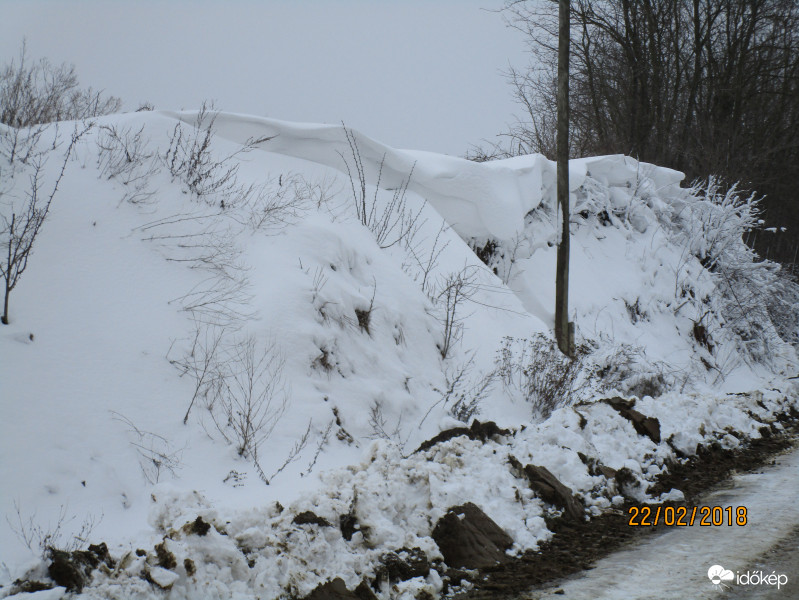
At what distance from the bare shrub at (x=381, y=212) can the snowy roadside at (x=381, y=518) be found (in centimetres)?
409

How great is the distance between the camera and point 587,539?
4074 mm

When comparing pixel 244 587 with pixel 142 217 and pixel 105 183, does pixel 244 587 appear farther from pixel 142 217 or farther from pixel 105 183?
pixel 105 183

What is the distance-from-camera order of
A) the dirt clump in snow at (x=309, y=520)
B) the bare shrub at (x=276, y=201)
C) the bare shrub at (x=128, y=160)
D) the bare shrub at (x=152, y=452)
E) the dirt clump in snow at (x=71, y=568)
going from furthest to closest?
the bare shrub at (x=276, y=201) < the bare shrub at (x=128, y=160) < the bare shrub at (x=152, y=452) < the dirt clump in snow at (x=309, y=520) < the dirt clump in snow at (x=71, y=568)

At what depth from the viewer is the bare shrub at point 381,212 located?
8.79 metres

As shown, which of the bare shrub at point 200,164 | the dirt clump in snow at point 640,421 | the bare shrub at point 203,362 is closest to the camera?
the bare shrub at point 203,362

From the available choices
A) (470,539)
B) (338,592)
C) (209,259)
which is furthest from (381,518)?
(209,259)

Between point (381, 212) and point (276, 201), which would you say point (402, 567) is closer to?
point (276, 201)

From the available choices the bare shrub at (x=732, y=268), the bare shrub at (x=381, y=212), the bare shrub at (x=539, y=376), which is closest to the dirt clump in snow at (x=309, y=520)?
the bare shrub at (x=539, y=376)

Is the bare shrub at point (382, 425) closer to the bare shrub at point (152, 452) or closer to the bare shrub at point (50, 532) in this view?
the bare shrub at point (152, 452)

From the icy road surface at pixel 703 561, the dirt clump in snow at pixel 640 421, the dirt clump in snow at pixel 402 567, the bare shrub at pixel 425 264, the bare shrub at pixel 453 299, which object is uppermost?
the bare shrub at pixel 425 264

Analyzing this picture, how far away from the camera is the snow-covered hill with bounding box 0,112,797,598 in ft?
11.7

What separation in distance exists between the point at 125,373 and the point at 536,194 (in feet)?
28.9

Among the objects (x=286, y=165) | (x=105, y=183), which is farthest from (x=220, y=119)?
(x=105, y=183)

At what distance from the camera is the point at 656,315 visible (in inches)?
517
